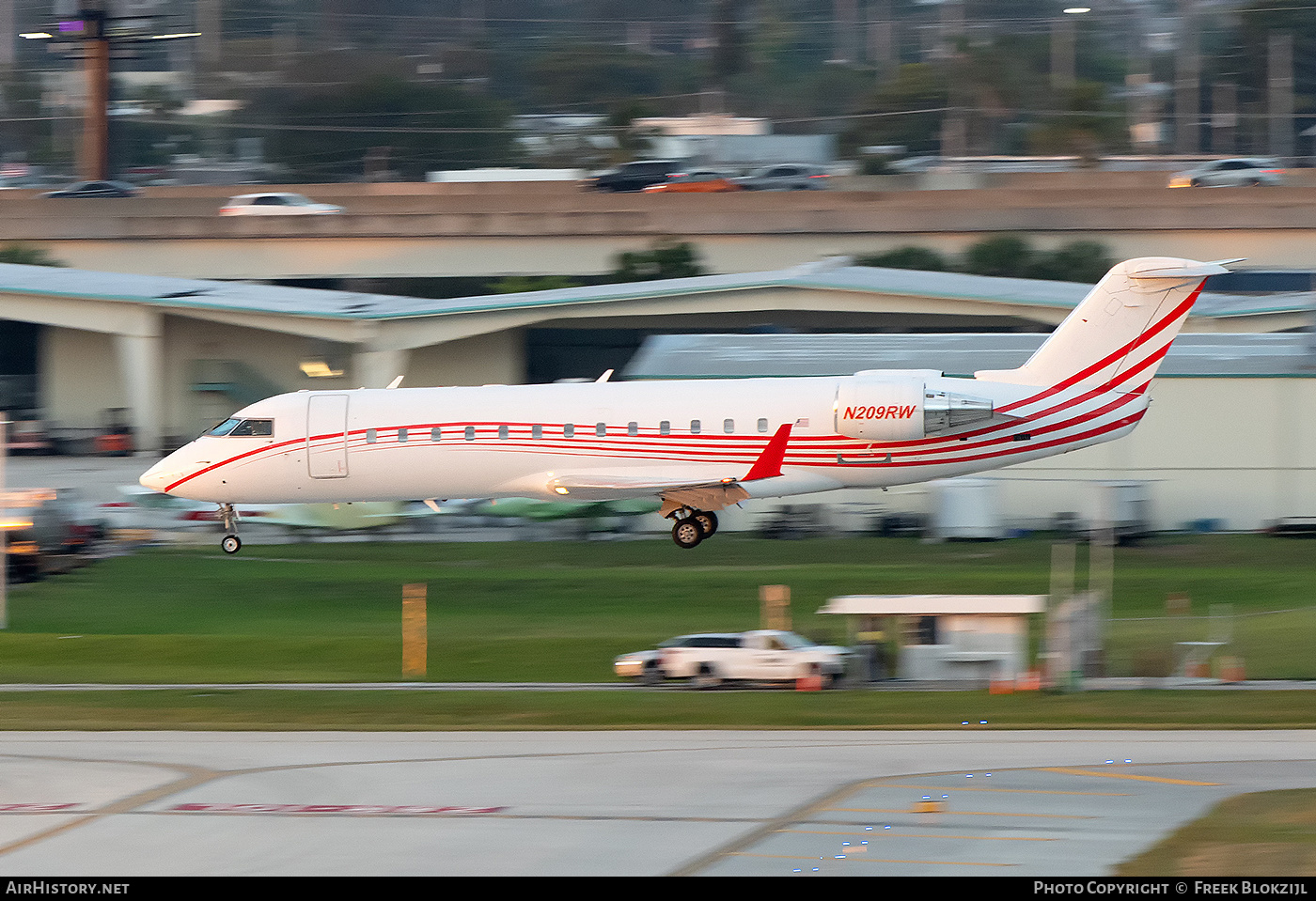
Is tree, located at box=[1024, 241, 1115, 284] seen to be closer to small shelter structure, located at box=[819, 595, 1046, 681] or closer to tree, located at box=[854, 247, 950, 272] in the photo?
tree, located at box=[854, 247, 950, 272]

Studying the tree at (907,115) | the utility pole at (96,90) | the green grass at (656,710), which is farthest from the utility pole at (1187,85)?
the green grass at (656,710)

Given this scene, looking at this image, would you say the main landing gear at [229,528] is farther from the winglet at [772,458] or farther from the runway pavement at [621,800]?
the runway pavement at [621,800]

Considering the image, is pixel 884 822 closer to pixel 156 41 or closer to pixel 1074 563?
pixel 1074 563

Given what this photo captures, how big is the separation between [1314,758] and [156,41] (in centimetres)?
7115

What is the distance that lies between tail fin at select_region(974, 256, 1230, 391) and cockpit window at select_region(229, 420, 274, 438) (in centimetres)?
1607

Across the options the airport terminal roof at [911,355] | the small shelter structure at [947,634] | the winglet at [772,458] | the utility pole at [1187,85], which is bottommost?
the small shelter structure at [947,634]

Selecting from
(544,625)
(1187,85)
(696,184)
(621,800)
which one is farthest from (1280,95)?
(621,800)

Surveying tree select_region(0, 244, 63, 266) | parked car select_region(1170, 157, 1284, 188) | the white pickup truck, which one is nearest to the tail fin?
the white pickup truck

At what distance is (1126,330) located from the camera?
3622 centimetres

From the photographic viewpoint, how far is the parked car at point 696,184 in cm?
8731

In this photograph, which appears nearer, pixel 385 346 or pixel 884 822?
pixel 884 822

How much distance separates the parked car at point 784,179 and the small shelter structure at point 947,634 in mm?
59132

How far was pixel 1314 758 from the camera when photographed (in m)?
22.4

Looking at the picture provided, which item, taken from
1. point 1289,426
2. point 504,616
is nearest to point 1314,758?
point 504,616
